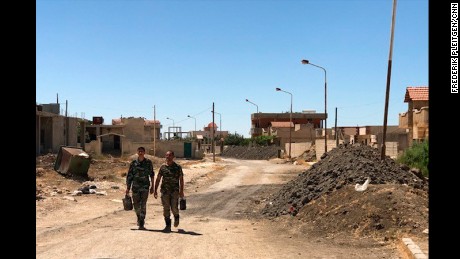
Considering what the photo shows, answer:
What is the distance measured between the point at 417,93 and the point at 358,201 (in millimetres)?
28931

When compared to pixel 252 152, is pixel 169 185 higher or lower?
higher

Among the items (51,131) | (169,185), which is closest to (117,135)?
(51,131)

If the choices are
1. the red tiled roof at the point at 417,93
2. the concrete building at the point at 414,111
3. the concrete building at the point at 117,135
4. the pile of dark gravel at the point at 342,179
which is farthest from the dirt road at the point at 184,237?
the concrete building at the point at 117,135

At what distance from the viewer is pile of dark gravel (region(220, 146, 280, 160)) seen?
6976cm

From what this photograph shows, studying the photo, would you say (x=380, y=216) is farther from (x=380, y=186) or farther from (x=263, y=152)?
(x=263, y=152)

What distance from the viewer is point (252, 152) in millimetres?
75188

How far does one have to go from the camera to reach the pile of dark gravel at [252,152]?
6976 centimetres

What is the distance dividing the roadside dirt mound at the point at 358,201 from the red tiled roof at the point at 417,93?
72.3 ft

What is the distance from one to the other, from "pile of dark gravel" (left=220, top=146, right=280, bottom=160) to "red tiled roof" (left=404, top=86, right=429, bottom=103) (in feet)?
102

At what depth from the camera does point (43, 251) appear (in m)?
7.86

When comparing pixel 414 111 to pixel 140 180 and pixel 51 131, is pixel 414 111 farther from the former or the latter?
pixel 51 131
